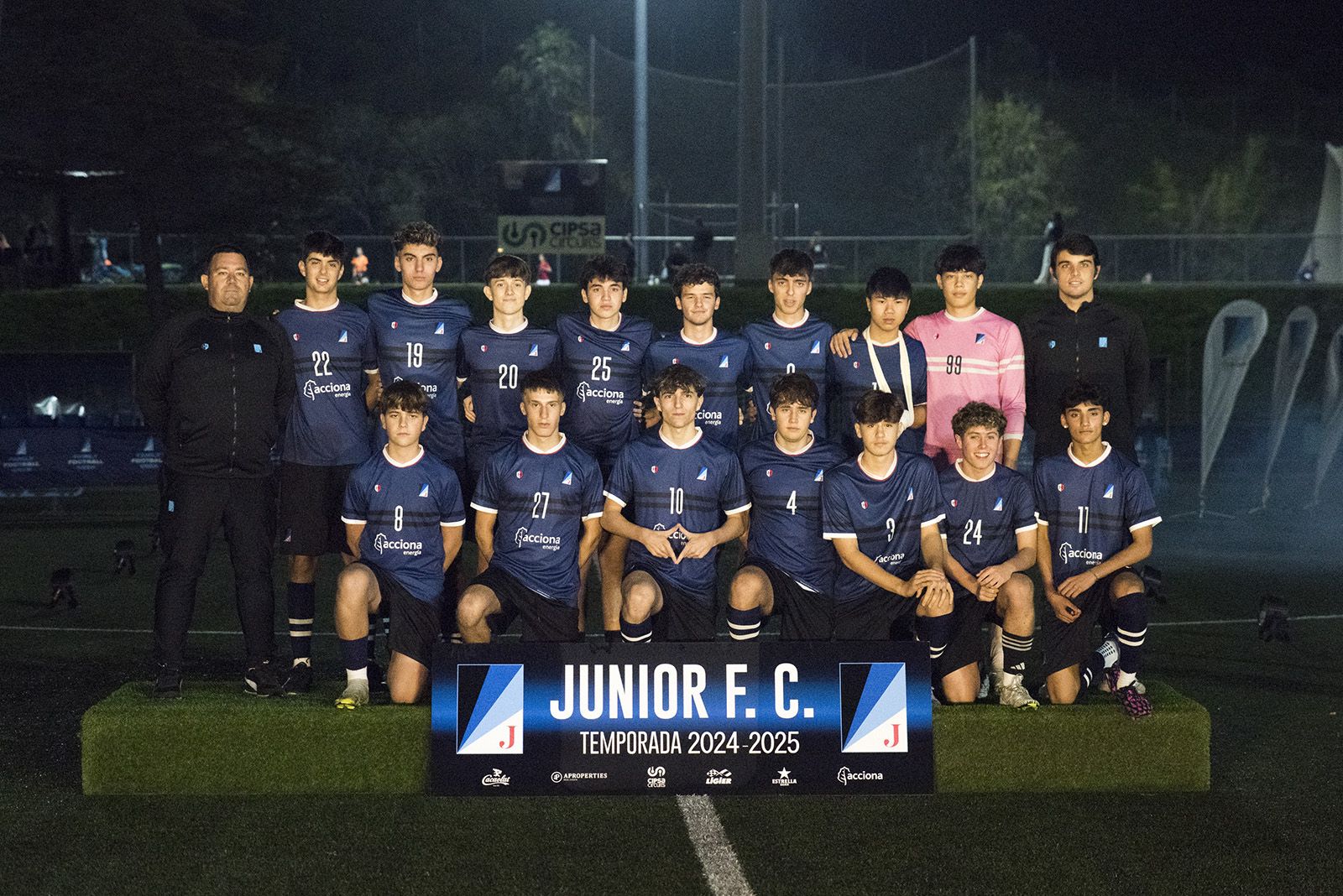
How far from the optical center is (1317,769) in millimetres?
6148

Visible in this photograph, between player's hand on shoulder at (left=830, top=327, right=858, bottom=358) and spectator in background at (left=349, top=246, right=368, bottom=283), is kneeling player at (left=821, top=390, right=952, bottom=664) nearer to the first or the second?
player's hand on shoulder at (left=830, top=327, right=858, bottom=358)

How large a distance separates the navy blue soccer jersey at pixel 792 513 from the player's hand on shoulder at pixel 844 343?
62 centimetres

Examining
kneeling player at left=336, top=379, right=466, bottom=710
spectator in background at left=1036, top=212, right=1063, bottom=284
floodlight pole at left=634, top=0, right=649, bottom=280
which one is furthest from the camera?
spectator in background at left=1036, top=212, right=1063, bottom=284

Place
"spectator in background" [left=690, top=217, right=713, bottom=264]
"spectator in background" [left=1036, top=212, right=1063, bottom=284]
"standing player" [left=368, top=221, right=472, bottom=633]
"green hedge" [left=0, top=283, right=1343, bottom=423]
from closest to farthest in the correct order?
"standing player" [left=368, top=221, right=472, bottom=633] < "green hedge" [left=0, top=283, right=1343, bottom=423] < "spectator in background" [left=690, top=217, right=713, bottom=264] < "spectator in background" [left=1036, top=212, right=1063, bottom=284]

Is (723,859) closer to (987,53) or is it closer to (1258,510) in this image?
(1258,510)

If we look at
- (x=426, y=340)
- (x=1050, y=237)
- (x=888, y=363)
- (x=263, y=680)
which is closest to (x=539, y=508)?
(x=426, y=340)

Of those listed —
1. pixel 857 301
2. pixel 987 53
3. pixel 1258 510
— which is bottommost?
pixel 1258 510

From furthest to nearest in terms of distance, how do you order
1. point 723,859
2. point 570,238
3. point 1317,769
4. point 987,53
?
point 987,53 → point 570,238 → point 1317,769 → point 723,859

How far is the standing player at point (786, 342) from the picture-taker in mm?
7051

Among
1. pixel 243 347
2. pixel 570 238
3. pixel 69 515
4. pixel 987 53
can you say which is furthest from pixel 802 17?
pixel 243 347

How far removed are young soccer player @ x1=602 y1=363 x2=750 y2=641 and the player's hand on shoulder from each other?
2.83ft

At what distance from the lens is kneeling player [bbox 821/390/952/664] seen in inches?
244

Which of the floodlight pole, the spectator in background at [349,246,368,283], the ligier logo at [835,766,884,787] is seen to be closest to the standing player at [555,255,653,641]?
the ligier logo at [835,766,884,787]

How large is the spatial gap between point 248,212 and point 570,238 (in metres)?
10.8
